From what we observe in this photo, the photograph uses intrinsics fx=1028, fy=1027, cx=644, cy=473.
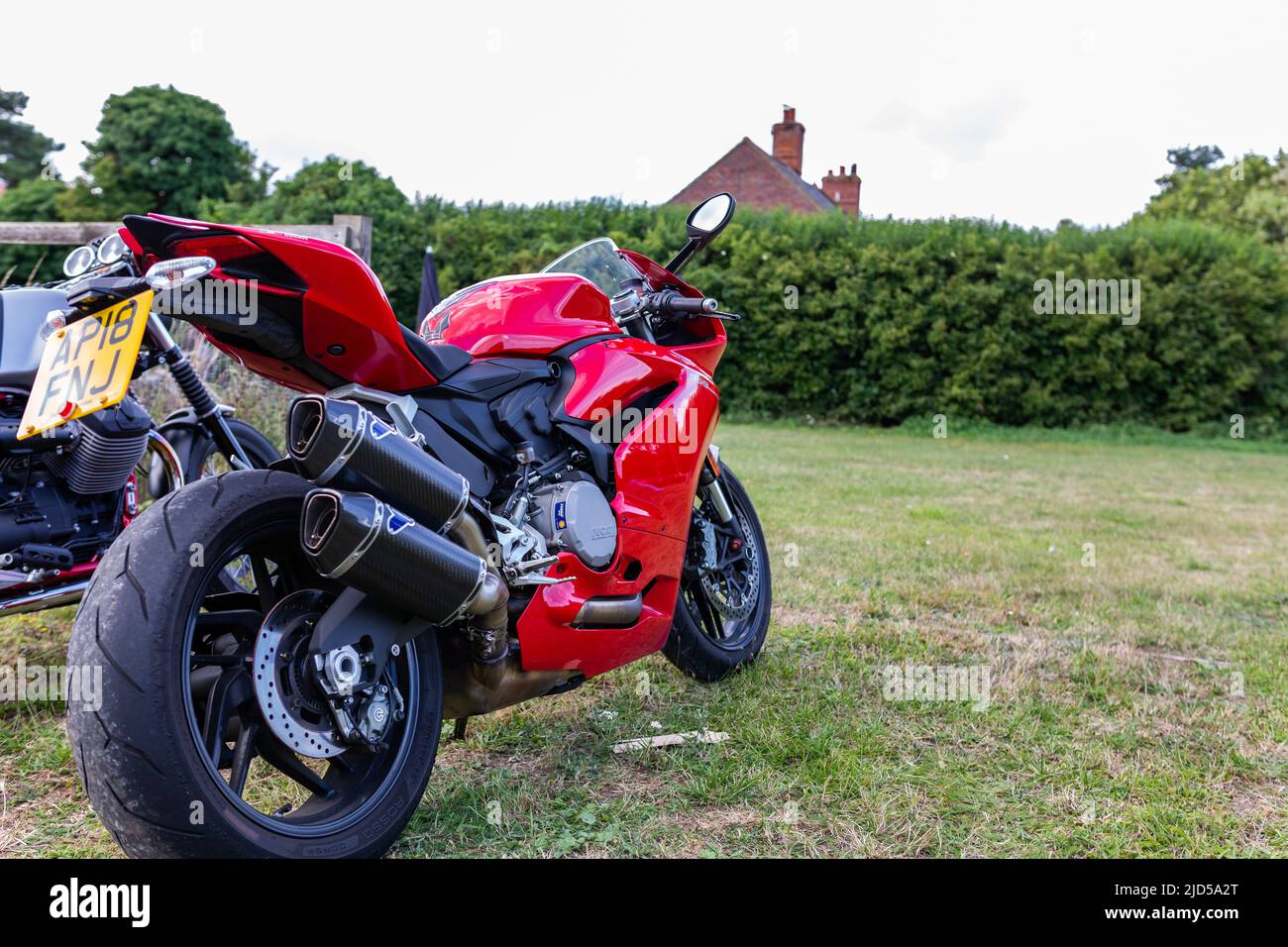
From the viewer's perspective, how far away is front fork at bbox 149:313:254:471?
3.34 meters

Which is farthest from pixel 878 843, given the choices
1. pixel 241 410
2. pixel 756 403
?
pixel 756 403

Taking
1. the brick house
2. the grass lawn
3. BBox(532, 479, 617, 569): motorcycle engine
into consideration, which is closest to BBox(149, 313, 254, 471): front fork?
the grass lawn

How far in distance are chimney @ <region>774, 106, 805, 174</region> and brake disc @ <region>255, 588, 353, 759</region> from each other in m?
30.2

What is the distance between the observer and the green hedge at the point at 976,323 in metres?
17.0

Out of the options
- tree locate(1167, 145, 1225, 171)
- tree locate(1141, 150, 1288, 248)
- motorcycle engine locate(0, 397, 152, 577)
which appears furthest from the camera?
tree locate(1167, 145, 1225, 171)

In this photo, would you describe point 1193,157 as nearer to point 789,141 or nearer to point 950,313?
point 789,141

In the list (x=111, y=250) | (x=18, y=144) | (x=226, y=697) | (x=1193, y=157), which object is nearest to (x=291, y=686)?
(x=226, y=697)

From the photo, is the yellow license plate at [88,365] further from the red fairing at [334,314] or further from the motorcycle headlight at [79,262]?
the motorcycle headlight at [79,262]

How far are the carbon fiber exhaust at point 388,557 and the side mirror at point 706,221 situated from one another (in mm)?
1456

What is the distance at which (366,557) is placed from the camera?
1964 mm

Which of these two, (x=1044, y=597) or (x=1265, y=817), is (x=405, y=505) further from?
(x=1044, y=597)

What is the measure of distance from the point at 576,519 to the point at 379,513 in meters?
0.70

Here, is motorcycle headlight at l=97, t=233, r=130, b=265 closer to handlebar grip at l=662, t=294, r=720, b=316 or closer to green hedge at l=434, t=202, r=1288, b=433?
handlebar grip at l=662, t=294, r=720, b=316

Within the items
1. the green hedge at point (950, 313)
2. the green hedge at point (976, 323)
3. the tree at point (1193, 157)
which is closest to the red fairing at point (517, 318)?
the green hedge at point (976, 323)
